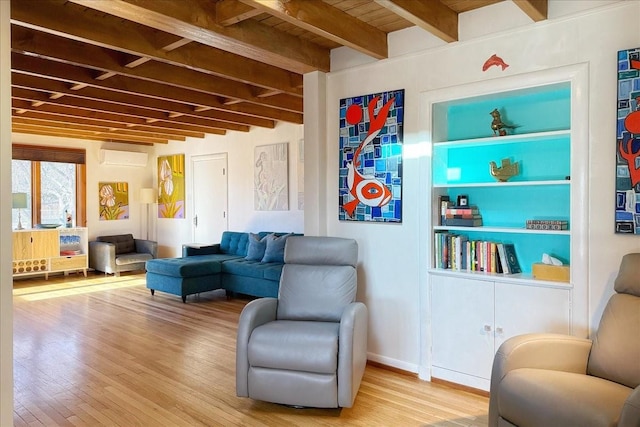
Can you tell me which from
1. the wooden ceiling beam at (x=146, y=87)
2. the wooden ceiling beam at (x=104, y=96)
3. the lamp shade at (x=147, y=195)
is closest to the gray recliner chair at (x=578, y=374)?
the wooden ceiling beam at (x=146, y=87)

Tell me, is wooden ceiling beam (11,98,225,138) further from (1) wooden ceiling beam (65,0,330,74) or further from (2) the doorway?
(1) wooden ceiling beam (65,0,330,74)

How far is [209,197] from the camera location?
7.84 m

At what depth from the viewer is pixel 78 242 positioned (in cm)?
804

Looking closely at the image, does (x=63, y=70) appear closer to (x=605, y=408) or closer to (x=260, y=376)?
(x=260, y=376)

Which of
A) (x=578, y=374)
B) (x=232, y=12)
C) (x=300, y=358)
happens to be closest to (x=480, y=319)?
(x=578, y=374)

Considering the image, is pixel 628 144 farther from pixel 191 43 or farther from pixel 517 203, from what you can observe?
pixel 191 43

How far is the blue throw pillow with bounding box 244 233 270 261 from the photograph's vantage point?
20.3ft

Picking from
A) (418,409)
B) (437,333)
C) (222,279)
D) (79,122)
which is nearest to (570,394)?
(418,409)

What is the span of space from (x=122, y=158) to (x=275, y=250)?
412 centimetres

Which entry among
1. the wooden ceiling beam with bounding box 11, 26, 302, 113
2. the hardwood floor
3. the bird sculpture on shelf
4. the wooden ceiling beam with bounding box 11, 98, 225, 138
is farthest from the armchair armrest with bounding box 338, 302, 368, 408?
the wooden ceiling beam with bounding box 11, 98, 225, 138

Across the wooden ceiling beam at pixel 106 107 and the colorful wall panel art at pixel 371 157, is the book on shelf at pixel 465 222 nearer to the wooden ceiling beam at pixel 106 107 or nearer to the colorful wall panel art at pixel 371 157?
the colorful wall panel art at pixel 371 157

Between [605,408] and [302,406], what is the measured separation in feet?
5.36

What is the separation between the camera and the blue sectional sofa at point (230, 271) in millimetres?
5680

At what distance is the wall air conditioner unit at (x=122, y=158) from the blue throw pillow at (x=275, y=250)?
393 centimetres
